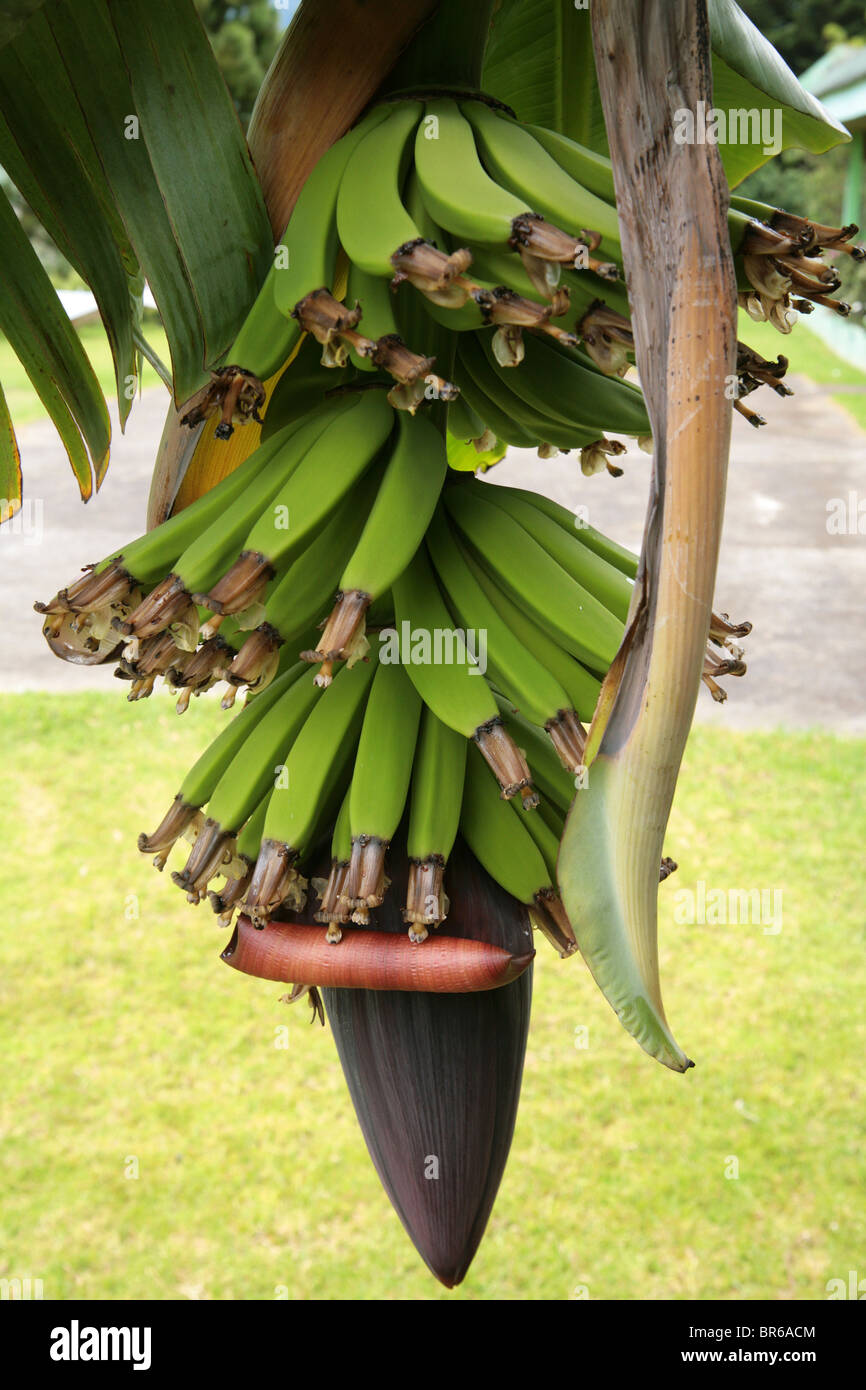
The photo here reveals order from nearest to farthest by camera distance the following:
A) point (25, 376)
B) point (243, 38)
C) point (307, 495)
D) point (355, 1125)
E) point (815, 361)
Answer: point (307, 495) → point (355, 1125) → point (243, 38) → point (25, 376) → point (815, 361)

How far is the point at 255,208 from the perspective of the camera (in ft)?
1.48

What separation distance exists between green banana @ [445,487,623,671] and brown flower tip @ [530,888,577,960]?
0.10 meters

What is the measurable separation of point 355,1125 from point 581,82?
190 cm

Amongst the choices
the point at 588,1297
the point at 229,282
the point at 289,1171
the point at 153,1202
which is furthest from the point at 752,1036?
the point at 229,282

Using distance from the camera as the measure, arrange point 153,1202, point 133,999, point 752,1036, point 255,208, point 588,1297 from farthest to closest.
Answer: point 133,999
point 752,1036
point 153,1202
point 588,1297
point 255,208

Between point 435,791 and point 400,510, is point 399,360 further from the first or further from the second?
point 435,791

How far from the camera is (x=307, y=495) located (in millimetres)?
448

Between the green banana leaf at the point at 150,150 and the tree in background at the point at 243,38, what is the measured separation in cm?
643

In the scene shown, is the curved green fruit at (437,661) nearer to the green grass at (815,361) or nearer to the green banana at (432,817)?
the green banana at (432,817)

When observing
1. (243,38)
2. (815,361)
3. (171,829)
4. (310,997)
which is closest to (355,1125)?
(310,997)
